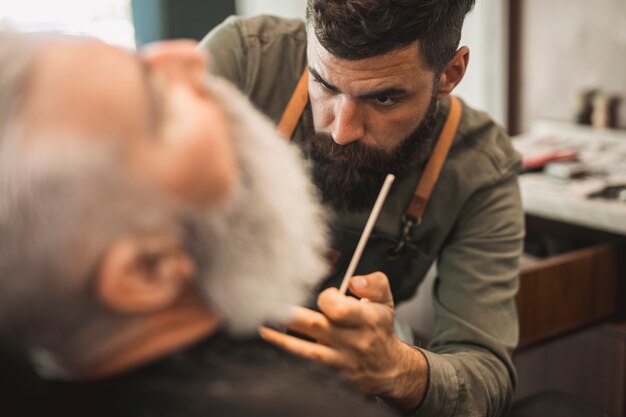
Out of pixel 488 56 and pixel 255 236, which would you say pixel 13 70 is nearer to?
pixel 255 236

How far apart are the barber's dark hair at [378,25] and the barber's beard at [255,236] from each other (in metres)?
0.43

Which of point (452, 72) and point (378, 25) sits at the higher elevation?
point (378, 25)

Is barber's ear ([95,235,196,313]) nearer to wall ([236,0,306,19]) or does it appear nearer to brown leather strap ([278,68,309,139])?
brown leather strap ([278,68,309,139])

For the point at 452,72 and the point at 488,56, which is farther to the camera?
the point at 488,56

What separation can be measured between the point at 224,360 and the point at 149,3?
11.5 feet

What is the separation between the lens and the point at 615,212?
1.94 m

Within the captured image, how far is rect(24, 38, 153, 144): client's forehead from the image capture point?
0.68 metres

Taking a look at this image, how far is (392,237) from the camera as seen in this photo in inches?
60.9

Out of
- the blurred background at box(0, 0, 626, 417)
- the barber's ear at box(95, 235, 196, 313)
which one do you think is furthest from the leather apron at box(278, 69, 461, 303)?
the barber's ear at box(95, 235, 196, 313)

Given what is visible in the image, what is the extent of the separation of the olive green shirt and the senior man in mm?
566

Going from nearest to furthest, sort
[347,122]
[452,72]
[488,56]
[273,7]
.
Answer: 1. [347,122]
2. [452,72]
3. [488,56]
4. [273,7]

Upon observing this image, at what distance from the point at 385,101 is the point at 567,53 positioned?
197 centimetres

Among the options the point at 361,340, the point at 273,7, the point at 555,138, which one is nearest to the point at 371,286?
the point at 361,340

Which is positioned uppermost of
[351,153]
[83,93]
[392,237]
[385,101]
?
[83,93]
